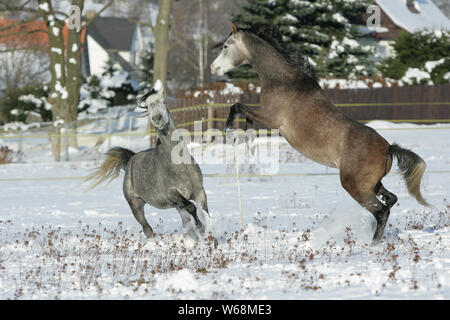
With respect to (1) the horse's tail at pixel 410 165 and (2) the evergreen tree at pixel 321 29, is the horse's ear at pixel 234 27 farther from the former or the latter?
(2) the evergreen tree at pixel 321 29

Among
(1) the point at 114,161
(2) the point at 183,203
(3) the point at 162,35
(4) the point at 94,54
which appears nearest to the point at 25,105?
(3) the point at 162,35

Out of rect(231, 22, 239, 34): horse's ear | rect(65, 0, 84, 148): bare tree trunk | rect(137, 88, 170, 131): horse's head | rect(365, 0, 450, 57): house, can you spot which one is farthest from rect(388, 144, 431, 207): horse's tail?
rect(365, 0, 450, 57): house

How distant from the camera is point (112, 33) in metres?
63.5

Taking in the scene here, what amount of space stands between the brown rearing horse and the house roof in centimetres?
5431

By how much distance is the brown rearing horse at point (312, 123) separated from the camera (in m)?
7.18

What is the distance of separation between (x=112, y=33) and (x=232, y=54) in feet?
191

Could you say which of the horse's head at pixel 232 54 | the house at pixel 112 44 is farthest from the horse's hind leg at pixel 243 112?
the house at pixel 112 44

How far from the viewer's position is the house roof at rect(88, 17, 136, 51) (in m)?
61.0

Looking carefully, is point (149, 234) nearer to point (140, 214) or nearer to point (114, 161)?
point (140, 214)

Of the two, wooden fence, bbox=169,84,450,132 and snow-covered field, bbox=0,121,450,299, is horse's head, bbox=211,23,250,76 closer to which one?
snow-covered field, bbox=0,121,450,299

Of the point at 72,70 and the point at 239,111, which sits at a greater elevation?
the point at 239,111

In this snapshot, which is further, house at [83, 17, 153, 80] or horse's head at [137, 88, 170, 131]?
house at [83, 17, 153, 80]

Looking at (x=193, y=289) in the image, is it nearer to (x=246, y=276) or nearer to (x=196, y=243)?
(x=246, y=276)
